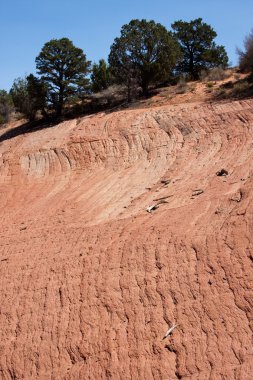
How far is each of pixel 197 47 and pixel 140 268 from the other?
24749 mm

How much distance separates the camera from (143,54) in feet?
82.9

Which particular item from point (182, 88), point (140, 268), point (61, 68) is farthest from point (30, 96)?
point (140, 268)

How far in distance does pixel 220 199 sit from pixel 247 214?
120cm

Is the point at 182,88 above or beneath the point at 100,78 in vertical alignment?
beneath

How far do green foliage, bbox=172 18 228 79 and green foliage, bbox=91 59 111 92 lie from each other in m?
4.69

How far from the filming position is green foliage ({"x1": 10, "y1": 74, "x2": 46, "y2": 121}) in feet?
86.3

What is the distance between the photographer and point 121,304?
7.91m

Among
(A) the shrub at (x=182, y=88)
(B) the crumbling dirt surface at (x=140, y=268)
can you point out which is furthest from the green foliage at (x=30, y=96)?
(B) the crumbling dirt surface at (x=140, y=268)

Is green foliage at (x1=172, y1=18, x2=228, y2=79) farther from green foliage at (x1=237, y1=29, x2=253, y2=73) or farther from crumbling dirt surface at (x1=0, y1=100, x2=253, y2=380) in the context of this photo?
crumbling dirt surface at (x1=0, y1=100, x2=253, y2=380)

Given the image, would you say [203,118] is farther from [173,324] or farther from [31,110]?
[31,110]

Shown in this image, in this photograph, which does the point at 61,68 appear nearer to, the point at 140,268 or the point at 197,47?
the point at 197,47

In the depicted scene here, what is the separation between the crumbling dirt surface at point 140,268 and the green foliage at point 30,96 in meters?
12.3

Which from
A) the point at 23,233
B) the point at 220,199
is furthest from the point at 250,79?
the point at 23,233

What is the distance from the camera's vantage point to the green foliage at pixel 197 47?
3014cm
